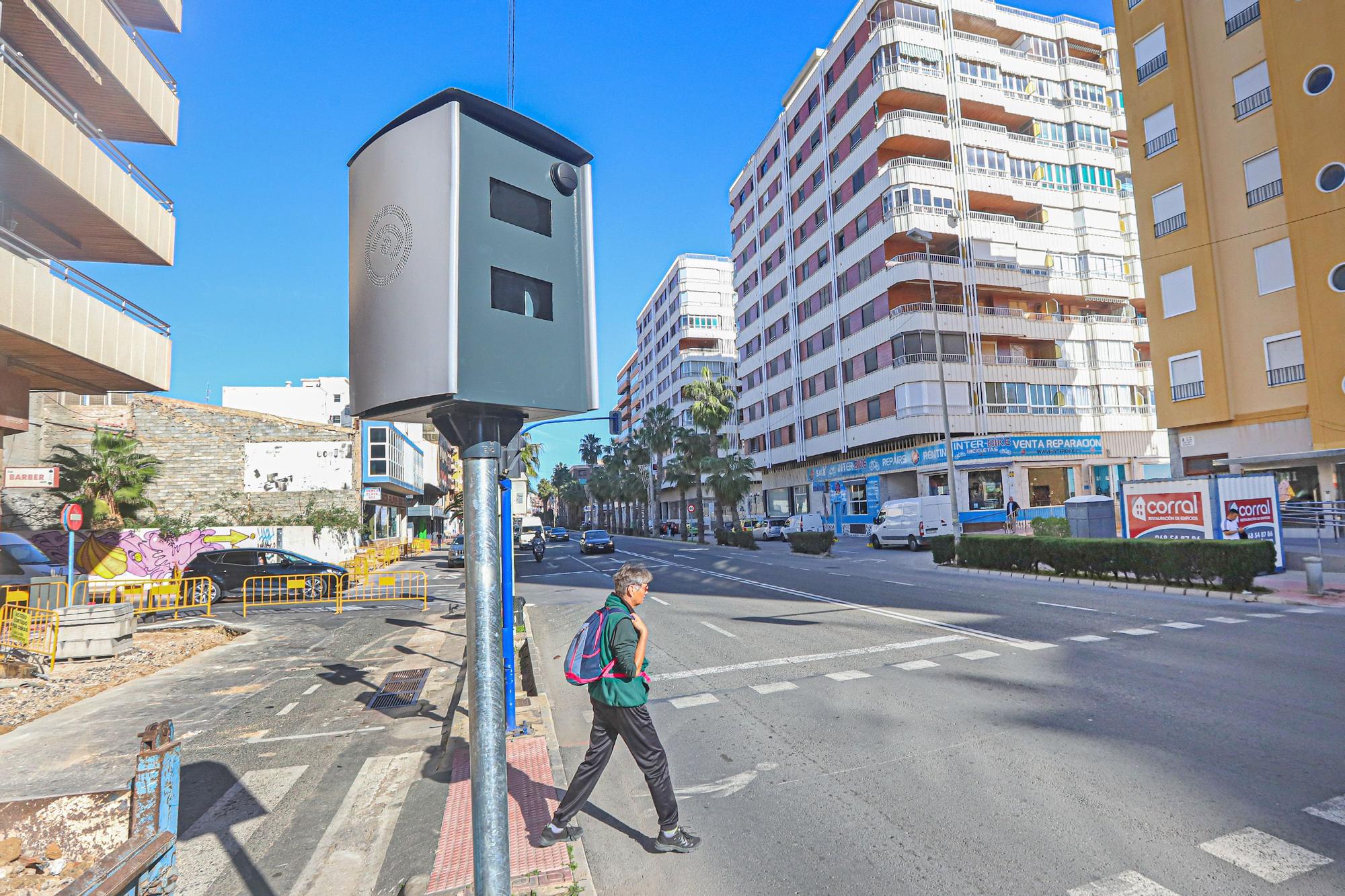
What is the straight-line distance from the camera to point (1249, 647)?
8.95 meters

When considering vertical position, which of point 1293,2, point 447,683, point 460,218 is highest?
point 1293,2

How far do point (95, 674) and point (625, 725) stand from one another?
422 inches

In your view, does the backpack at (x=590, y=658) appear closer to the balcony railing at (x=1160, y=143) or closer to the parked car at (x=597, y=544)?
the parked car at (x=597, y=544)

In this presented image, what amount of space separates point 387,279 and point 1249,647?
11.3 metres

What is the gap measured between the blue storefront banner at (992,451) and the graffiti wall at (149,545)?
3102 cm

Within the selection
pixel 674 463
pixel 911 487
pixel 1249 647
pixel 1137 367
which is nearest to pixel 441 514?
pixel 674 463

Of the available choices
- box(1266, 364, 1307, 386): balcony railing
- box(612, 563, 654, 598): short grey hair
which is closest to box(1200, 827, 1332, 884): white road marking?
box(612, 563, 654, 598): short grey hair

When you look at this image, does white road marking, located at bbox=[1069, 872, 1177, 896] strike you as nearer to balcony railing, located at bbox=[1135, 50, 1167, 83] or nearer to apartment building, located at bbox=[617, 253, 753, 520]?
balcony railing, located at bbox=[1135, 50, 1167, 83]

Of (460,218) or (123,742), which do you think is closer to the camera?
(460,218)

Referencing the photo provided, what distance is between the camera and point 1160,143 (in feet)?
98.1

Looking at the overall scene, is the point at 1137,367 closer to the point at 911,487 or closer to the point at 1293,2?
the point at 911,487

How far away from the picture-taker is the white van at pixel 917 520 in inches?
1248

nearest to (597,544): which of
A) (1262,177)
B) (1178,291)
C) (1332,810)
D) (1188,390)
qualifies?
(1188,390)

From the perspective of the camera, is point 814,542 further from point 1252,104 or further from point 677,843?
point 677,843
